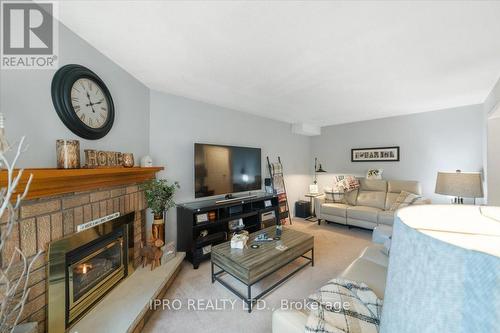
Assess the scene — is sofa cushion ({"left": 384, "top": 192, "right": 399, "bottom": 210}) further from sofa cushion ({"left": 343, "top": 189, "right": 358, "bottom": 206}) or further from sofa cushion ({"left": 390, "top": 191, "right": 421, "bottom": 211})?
sofa cushion ({"left": 343, "top": 189, "right": 358, "bottom": 206})

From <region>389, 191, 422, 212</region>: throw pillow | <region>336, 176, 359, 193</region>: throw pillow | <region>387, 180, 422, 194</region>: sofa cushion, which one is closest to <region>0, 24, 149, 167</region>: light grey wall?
<region>336, 176, 359, 193</region>: throw pillow

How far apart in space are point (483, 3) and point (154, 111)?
3.09 meters

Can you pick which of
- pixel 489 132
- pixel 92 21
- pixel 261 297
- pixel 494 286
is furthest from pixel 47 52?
pixel 489 132

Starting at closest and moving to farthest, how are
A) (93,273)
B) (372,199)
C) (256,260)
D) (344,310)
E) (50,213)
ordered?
(344,310) → (50,213) → (93,273) → (256,260) → (372,199)

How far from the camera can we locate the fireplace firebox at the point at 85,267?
1353 millimetres

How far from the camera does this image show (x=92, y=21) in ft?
4.75

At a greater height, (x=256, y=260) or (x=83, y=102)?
(x=83, y=102)

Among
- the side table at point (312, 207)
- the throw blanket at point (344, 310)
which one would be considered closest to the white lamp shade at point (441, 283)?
the throw blanket at point (344, 310)

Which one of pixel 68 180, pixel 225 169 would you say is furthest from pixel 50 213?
pixel 225 169

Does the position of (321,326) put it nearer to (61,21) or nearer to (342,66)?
(342,66)

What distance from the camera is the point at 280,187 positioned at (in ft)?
14.8

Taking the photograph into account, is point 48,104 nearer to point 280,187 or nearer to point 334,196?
point 280,187
